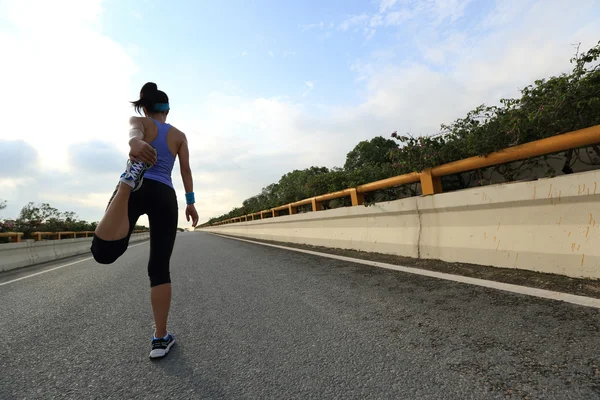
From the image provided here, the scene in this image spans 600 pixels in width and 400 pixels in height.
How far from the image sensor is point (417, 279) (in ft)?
12.3

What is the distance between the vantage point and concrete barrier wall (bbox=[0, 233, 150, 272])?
1017cm

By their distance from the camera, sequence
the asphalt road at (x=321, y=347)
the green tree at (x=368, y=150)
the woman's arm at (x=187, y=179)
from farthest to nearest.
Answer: the green tree at (x=368, y=150) → the woman's arm at (x=187, y=179) → the asphalt road at (x=321, y=347)

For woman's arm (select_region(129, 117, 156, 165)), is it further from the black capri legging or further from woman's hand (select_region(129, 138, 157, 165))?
the black capri legging

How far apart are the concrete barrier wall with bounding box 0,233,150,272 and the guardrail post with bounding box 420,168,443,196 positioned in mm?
12224

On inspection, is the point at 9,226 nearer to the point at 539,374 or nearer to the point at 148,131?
the point at 148,131

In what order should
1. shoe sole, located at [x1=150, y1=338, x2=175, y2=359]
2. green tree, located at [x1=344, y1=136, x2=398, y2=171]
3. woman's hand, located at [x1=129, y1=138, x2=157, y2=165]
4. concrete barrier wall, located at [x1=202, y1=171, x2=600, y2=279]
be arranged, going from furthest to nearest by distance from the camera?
1. green tree, located at [x1=344, y1=136, x2=398, y2=171]
2. concrete barrier wall, located at [x1=202, y1=171, x2=600, y2=279]
3. shoe sole, located at [x1=150, y1=338, x2=175, y2=359]
4. woman's hand, located at [x1=129, y1=138, x2=157, y2=165]

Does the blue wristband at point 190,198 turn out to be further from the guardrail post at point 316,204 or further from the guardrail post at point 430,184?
the guardrail post at point 316,204

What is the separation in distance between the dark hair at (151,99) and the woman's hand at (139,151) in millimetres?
653

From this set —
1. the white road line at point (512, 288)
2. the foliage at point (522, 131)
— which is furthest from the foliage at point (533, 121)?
the white road line at point (512, 288)

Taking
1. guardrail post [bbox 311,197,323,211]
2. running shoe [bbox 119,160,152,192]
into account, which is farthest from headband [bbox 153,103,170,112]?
guardrail post [bbox 311,197,323,211]

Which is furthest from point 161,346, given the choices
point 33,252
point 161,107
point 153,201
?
point 33,252

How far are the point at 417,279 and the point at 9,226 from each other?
17604mm

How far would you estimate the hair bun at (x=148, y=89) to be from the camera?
2.62 metres

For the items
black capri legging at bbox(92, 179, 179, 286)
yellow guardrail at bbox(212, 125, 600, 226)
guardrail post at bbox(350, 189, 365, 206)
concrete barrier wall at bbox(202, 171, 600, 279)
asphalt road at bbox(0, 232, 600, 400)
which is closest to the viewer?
asphalt road at bbox(0, 232, 600, 400)
